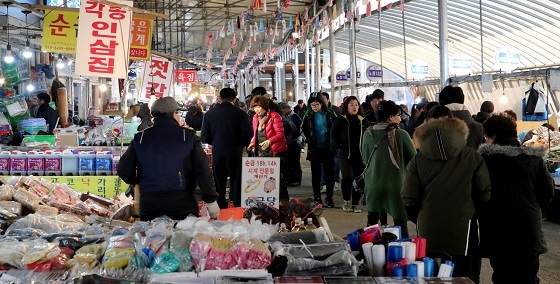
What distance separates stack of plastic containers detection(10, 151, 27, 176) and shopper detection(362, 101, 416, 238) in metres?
5.19

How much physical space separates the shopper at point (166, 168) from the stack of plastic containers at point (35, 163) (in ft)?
15.4

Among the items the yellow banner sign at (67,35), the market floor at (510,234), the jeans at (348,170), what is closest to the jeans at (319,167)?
the market floor at (510,234)

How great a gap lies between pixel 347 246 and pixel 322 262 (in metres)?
0.30

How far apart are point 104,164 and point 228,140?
1.87 metres

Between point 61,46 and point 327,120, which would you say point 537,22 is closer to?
point 327,120

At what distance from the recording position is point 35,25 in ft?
76.2

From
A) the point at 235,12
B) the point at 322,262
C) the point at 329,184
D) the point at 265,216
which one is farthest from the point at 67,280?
the point at 235,12

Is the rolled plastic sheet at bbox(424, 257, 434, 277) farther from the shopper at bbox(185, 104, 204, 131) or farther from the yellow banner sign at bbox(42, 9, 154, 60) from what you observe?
the shopper at bbox(185, 104, 204, 131)

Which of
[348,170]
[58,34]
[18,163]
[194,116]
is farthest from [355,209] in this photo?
[58,34]

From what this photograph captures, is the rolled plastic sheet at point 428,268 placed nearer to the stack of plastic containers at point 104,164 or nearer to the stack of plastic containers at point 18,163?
the stack of plastic containers at point 104,164

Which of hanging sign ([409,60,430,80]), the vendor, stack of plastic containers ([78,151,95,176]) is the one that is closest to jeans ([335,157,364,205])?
stack of plastic containers ([78,151,95,176])

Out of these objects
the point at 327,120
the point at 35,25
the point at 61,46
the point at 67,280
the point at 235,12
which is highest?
the point at 235,12

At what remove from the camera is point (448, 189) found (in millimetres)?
5297

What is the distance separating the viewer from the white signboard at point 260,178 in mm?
8398
